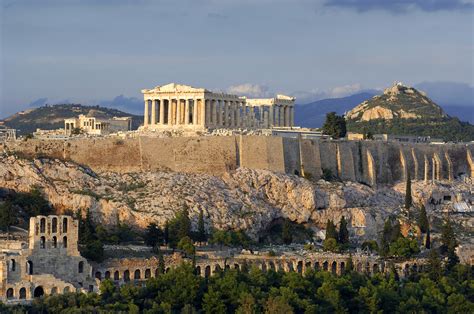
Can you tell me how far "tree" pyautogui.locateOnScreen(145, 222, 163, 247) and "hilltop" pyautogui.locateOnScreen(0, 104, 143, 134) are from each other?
54.7 m

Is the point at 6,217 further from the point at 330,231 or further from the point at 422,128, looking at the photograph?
the point at 422,128

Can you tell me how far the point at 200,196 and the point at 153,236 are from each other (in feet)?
29.7

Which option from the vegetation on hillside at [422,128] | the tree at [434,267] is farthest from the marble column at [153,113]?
the vegetation on hillside at [422,128]

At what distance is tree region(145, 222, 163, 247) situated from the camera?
8003cm

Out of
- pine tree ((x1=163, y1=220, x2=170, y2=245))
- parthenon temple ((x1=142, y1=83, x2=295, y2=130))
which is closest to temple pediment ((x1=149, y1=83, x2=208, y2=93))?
parthenon temple ((x1=142, y1=83, x2=295, y2=130))

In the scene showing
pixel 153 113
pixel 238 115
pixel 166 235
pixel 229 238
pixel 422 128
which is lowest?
pixel 229 238

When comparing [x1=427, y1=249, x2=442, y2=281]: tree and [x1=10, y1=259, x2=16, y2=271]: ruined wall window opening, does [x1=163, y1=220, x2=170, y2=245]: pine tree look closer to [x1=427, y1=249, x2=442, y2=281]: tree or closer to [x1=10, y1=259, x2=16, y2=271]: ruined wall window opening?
[x1=10, y1=259, x2=16, y2=271]: ruined wall window opening

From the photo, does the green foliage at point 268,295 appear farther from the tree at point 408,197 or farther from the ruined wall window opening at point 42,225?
the tree at point 408,197

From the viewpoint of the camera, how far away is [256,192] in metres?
92.1

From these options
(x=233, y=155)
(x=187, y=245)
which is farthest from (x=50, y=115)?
(x=187, y=245)

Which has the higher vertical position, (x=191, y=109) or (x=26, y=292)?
(x=191, y=109)

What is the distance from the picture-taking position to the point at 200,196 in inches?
3487

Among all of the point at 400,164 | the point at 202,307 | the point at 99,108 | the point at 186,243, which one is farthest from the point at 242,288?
the point at 99,108

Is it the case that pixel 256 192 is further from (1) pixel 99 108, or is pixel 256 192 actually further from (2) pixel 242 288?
(1) pixel 99 108
